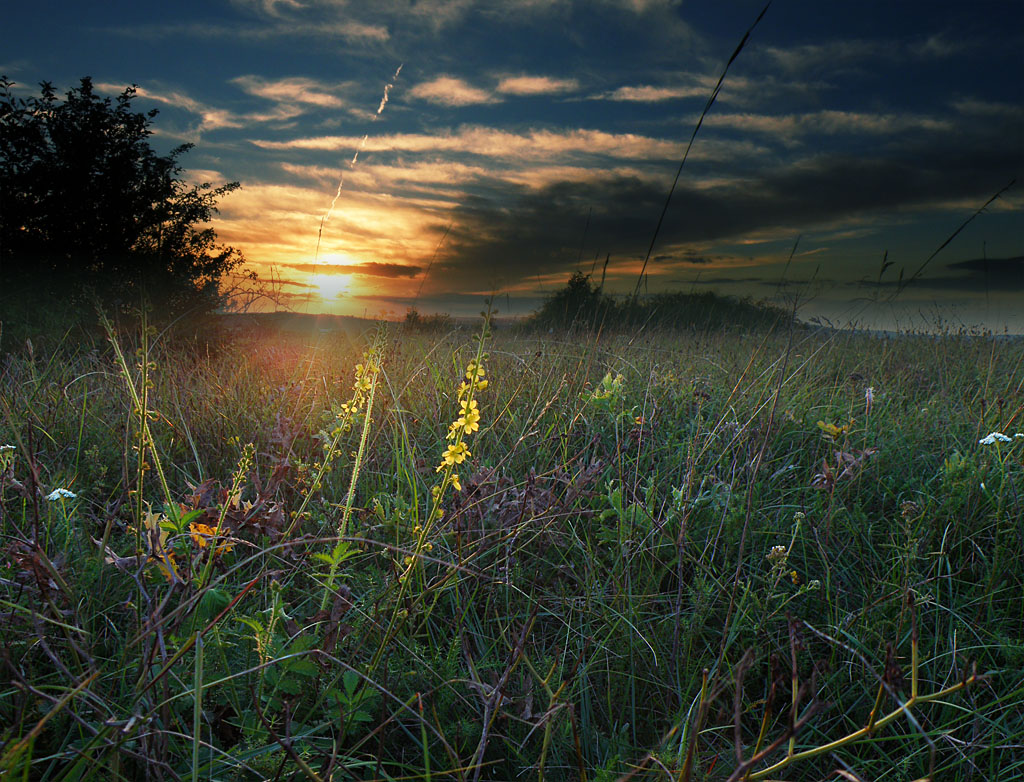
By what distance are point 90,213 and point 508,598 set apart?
1084cm

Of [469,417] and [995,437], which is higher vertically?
[469,417]

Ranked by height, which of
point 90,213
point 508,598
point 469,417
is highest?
point 90,213

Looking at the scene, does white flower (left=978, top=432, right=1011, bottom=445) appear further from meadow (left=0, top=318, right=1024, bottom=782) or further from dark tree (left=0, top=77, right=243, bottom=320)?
dark tree (left=0, top=77, right=243, bottom=320)

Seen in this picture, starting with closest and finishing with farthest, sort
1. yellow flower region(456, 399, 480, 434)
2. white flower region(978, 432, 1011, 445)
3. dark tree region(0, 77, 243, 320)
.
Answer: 1. yellow flower region(456, 399, 480, 434)
2. white flower region(978, 432, 1011, 445)
3. dark tree region(0, 77, 243, 320)

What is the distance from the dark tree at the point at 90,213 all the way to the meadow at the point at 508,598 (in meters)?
7.08

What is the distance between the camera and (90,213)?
31.5 ft

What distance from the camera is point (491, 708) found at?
47.2 inches

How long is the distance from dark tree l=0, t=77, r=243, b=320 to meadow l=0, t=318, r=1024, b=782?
23.2ft

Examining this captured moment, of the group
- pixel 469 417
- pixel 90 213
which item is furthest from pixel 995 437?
pixel 90 213

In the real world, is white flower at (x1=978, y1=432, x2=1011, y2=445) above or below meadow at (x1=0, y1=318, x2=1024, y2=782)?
above

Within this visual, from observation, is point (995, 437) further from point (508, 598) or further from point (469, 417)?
point (469, 417)

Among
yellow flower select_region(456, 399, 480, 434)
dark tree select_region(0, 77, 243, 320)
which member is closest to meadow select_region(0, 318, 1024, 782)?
yellow flower select_region(456, 399, 480, 434)

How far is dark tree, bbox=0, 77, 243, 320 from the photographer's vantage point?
9.27 m

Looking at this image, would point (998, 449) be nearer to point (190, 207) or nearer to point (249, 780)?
point (249, 780)
